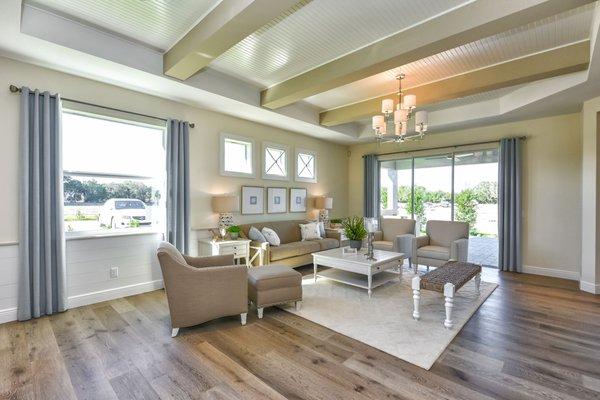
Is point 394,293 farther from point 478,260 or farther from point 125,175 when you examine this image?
point 125,175

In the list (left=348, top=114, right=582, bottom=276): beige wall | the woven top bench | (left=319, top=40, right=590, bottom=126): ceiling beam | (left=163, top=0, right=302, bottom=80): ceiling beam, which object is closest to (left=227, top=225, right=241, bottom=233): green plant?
(left=163, top=0, right=302, bottom=80): ceiling beam

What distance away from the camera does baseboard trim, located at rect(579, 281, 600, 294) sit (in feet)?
12.9

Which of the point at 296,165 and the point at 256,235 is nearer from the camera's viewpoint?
the point at 256,235

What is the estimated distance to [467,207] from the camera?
5867 mm

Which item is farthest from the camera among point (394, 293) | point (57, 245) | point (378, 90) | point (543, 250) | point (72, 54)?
point (543, 250)

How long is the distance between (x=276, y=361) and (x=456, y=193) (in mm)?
5260

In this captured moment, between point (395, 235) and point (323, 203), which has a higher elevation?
point (323, 203)

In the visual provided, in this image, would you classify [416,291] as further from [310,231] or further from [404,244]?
[310,231]

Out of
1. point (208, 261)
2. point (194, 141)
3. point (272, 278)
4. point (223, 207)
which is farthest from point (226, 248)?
point (194, 141)

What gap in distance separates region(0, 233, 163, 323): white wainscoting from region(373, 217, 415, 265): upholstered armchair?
384 centimetres

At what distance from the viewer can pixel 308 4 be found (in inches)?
100.0

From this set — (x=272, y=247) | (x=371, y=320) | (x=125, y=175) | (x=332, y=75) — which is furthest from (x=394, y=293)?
(x=125, y=175)

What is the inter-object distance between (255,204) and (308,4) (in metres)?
3.56

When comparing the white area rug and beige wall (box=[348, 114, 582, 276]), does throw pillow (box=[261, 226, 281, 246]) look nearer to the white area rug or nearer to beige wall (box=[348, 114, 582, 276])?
the white area rug
